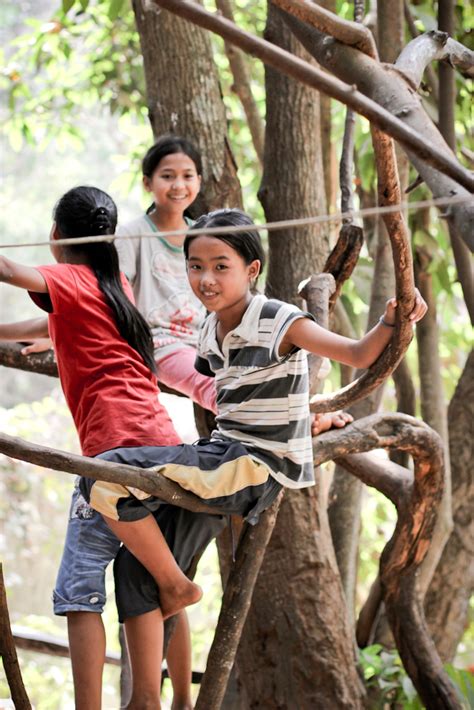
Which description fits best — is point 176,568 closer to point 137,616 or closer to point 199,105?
point 137,616

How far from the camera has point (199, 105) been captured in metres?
2.73

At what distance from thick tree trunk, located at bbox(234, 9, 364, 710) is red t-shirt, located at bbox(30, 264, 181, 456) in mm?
821

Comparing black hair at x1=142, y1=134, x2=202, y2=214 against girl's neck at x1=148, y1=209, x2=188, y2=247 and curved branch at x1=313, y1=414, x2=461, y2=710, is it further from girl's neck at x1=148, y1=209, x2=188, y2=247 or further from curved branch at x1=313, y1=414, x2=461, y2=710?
curved branch at x1=313, y1=414, x2=461, y2=710

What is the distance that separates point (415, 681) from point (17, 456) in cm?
163

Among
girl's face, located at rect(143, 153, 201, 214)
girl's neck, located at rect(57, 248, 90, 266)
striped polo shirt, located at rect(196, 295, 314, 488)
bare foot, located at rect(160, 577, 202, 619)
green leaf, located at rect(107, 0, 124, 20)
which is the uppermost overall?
green leaf, located at rect(107, 0, 124, 20)

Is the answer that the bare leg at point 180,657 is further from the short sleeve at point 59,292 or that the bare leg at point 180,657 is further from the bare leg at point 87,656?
the short sleeve at point 59,292

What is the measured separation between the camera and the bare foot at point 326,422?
7.13 feet

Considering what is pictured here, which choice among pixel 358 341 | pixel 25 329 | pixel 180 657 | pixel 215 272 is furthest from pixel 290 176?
pixel 180 657

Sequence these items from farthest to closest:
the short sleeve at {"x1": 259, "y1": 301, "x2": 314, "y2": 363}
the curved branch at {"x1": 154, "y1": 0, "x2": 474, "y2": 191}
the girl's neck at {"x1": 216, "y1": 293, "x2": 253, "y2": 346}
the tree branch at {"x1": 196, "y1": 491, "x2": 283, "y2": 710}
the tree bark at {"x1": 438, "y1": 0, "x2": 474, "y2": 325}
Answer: the tree bark at {"x1": 438, "y1": 0, "x2": 474, "y2": 325} < the tree branch at {"x1": 196, "y1": 491, "x2": 283, "y2": 710} < the girl's neck at {"x1": 216, "y1": 293, "x2": 253, "y2": 346} < the short sleeve at {"x1": 259, "y1": 301, "x2": 314, "y2": 363} < the curved branch at {"x1": 154, "y1": 0, "x2": 474, "y2": 191}

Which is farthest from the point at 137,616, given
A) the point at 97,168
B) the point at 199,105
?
the point at 97,168

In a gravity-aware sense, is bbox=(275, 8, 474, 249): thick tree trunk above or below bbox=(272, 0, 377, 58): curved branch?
below

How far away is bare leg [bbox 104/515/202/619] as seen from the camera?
1751 millimetres

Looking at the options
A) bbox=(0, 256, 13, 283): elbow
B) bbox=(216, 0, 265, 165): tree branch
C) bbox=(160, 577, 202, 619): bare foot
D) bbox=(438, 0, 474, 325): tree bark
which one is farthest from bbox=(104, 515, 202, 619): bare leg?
bbox=(216, 0, 265, 165): tree branch

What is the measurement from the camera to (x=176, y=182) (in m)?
2.57
